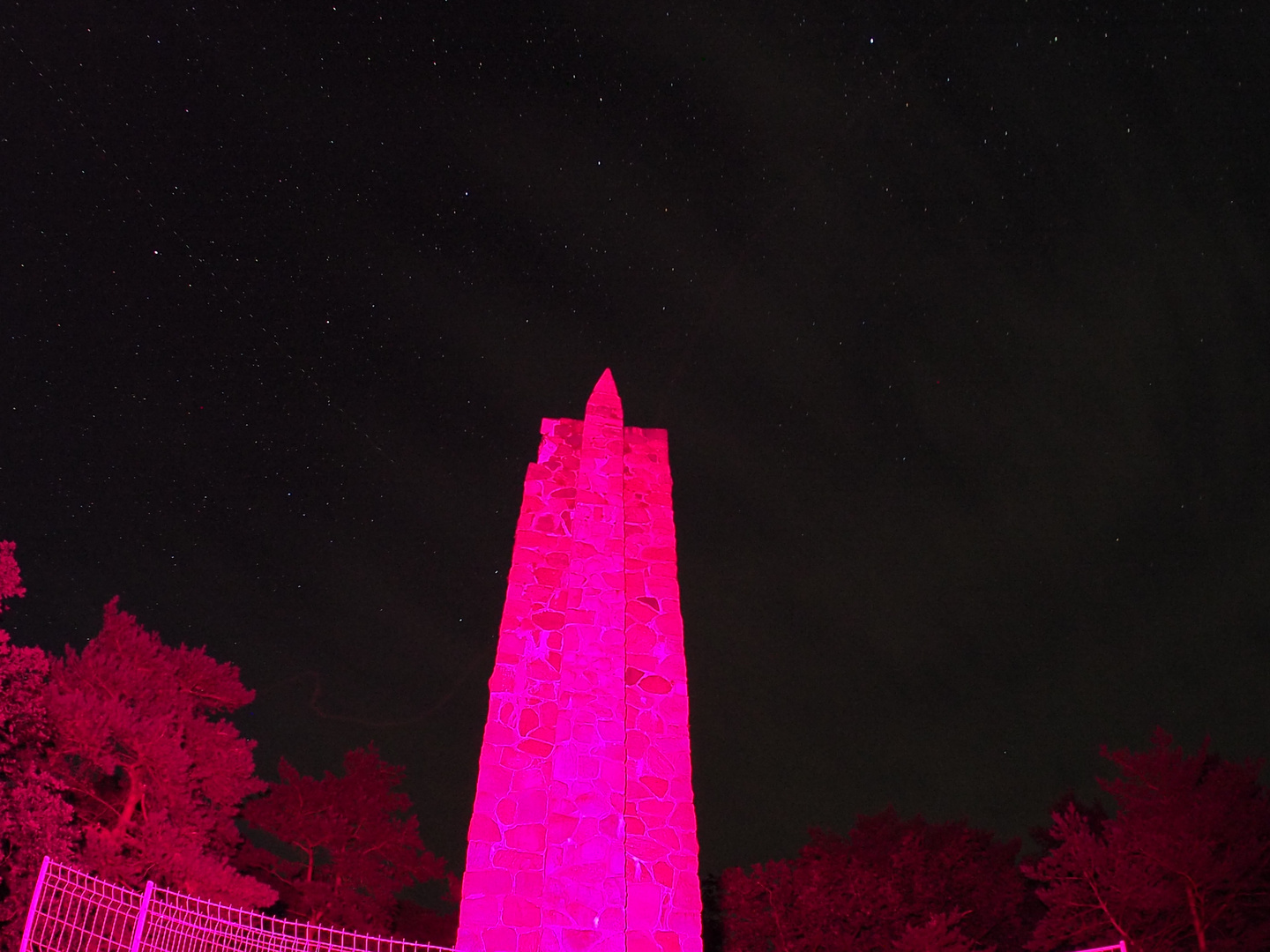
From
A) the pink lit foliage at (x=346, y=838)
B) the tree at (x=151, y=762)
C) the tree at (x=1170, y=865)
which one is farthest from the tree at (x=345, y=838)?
the tree at (x=1170, y=865)

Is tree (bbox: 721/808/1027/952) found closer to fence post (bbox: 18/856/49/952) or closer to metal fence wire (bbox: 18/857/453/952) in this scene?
metal fence wire (bbox: 18/857/453/952)

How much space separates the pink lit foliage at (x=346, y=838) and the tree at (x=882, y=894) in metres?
8.38

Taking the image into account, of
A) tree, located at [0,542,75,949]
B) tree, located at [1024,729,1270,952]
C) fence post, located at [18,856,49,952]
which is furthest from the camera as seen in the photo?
tree, located at [1024,729,1270,952]

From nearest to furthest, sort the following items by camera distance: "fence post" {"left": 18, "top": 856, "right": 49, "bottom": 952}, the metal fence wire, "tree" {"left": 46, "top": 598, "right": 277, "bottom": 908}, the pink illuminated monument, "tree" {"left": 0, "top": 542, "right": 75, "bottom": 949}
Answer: "fence post" {"left": 18, "top": 856, "right": 49, "bottom": 952} < the metal fence wire < the pink illuminated monument < "tree" {"left": 0, "top": 542, "right": 75, "bottom": 949} < "tree" {"left": 46, "top": 598, "right": 277, "bottom": 908}

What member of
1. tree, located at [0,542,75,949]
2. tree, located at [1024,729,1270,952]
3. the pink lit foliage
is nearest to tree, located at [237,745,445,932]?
the pink lit foliage

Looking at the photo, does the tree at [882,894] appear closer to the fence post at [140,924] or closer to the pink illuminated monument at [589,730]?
the pink illuminated monument at [589,730]

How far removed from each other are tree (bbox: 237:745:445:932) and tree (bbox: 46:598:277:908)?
24.2ft

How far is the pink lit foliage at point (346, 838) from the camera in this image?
23766 mm

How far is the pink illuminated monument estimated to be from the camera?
7191 mm

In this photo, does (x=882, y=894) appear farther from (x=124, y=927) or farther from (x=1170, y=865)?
(x=124, y=927)

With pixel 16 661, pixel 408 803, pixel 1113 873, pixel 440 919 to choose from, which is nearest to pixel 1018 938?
pixel 1113 873

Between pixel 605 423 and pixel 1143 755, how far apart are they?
55.7 ft

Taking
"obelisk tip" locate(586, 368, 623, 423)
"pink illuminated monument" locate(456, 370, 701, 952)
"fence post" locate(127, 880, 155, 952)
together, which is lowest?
"fence post" locate(127, 880, 155, 952)

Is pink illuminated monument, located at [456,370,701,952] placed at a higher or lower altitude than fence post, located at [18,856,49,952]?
higher
